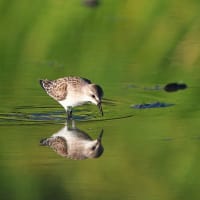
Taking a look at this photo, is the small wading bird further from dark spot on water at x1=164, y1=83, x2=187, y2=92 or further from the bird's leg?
dark spot on water at x1=164, y1=83, x2=187, y2=92

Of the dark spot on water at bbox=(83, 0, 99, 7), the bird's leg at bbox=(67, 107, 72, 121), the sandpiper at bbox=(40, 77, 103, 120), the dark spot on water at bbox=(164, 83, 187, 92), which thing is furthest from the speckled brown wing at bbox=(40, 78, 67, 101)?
the dark spot on water at bbox=(83, 0, 99, 7)

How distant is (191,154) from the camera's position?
48.2ft

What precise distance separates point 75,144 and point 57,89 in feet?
7.94

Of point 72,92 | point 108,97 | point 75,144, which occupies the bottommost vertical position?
point 75,144

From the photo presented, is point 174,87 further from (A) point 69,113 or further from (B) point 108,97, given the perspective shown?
(A) point 69,113

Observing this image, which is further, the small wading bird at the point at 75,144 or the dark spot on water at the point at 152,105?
the dark spot on water at the point at 152,105

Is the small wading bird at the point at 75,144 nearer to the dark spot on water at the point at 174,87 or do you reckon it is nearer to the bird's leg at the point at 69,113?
the bird's leg at the point at 69,113

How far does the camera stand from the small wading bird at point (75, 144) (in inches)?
578

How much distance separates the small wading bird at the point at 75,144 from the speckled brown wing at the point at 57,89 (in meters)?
1.65

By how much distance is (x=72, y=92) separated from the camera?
17.1 meters

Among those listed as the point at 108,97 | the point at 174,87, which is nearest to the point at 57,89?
the point at 108,97

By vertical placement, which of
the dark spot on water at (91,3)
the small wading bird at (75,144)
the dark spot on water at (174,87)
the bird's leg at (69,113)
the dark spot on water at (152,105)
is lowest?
the small wading bird at (75,144)

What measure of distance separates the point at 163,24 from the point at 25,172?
37.2 ft

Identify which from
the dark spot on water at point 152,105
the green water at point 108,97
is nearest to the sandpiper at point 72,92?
the green water at point 108,97
